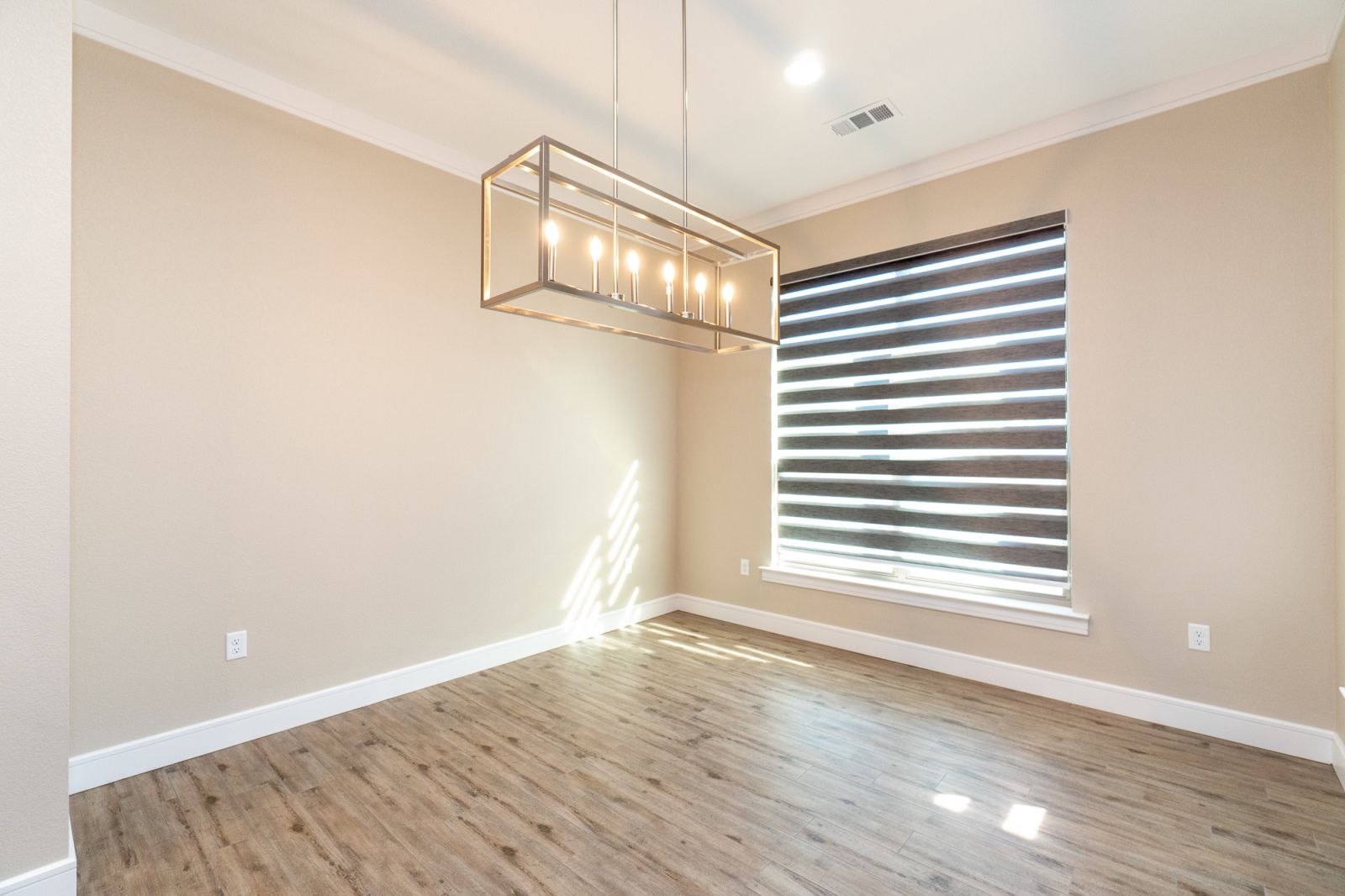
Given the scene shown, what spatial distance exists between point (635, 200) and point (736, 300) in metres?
1.06

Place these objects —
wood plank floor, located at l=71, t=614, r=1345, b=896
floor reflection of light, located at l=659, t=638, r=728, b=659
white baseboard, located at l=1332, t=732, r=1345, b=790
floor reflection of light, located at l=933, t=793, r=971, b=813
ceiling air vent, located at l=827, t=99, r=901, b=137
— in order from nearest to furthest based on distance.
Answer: wood plank floor, located at l=71, t=614, r=1345, b=896
floor reflection of light, located at l=933, t=793, r=971, b=813
white baseboard, located at l=1332, t=732, r=1345, b=790
ceiling air vent, located at l=827, t=99, r=901, b=137
floor reflection of light, located at l=659, t=638, r=728, b=659

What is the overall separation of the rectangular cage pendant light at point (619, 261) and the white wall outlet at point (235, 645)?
6.06 ft

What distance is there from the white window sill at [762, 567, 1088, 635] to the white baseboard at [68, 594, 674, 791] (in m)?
1.57

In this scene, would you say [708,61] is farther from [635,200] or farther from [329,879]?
[329,879]

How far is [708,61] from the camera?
2623 millimetres

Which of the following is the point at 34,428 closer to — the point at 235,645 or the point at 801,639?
the point at 235,645

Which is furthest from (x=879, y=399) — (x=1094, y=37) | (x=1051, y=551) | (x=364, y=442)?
(x=364, y=442)

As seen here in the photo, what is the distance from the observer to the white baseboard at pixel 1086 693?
251 cm

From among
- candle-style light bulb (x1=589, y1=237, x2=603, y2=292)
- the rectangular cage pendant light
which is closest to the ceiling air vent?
the rectangular cage pendant light

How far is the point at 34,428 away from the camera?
1698 mm

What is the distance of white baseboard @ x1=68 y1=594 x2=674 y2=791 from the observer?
7.60 feet

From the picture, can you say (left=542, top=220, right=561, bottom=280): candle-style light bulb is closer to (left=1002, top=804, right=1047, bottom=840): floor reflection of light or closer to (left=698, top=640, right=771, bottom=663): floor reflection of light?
(left=1002, top=804, right=1047, bottom=840): floor reflection of light

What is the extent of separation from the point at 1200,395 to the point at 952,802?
2.11m

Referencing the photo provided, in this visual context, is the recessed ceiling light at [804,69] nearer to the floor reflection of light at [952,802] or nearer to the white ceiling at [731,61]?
the white ceiling at [731,61]
